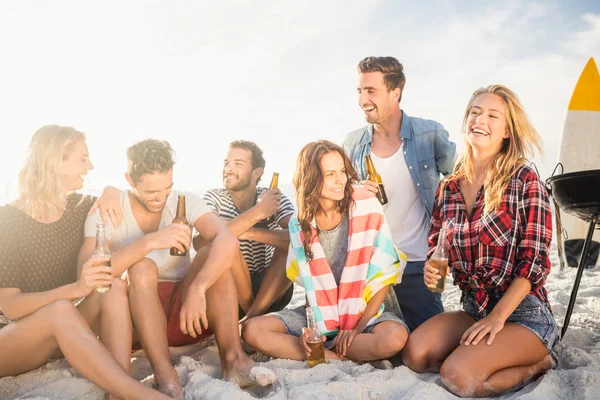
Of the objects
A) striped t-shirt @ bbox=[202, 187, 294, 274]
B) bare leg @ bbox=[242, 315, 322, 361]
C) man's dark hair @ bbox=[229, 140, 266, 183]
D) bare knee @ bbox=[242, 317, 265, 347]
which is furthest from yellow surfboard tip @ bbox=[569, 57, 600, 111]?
bare knee @ bbox=[242, 317, 265, 347]

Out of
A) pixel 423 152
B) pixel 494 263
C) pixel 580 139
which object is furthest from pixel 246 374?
pixel 580 139

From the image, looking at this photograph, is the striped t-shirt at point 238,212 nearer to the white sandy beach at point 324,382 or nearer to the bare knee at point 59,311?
the white sandy beach at point 324,382

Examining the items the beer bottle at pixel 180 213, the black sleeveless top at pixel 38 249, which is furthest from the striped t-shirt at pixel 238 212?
the black sleeveless top at pixel 38 249

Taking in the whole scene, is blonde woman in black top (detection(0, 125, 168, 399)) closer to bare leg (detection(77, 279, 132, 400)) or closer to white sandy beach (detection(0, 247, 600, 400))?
bare leg (detection(77, 279, 132, 400))

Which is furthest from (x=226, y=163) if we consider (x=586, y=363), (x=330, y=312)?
(x=586, y=363)

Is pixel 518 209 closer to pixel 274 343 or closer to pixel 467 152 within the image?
pixel 467 152

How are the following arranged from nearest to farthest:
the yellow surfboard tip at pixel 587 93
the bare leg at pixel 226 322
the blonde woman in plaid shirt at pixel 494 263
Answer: the blonde woman in plaid shirt at pixel 494 263 < the bare leg at pixel 226 322 < the yellow surfboard tip at pixel 587 93

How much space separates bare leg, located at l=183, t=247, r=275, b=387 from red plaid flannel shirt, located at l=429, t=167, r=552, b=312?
1398 mm

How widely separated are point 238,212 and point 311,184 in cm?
110

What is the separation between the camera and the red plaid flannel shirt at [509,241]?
2.96 meters

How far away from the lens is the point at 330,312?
11.1 ft

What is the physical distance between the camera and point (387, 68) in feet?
14.7

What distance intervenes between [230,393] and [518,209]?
1917 millimetres

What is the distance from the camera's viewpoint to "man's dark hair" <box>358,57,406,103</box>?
449 centimetres
